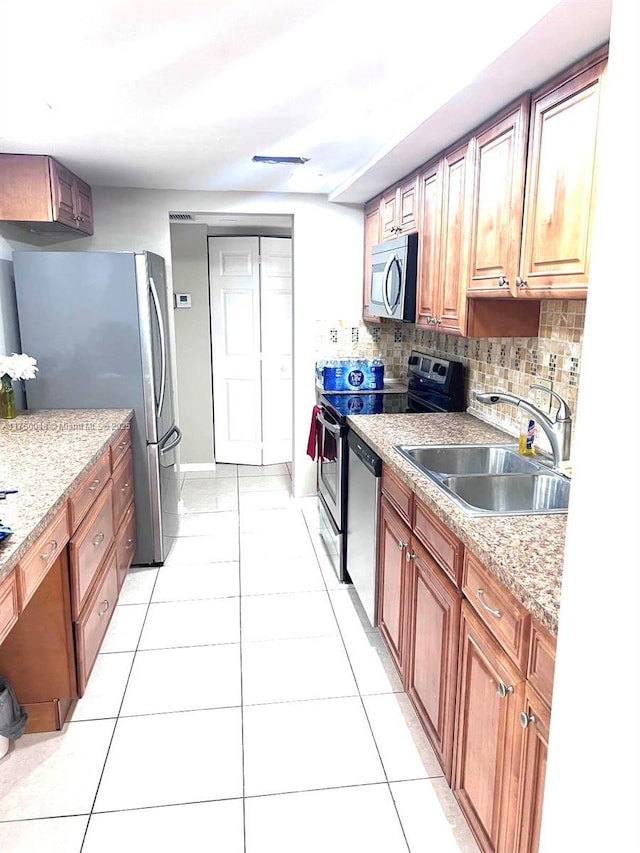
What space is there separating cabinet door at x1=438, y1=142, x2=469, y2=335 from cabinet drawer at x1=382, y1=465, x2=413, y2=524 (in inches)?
26.2

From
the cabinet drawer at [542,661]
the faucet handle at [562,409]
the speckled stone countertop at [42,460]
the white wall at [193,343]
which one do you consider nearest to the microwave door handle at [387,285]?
the faucet handle at [562,409]

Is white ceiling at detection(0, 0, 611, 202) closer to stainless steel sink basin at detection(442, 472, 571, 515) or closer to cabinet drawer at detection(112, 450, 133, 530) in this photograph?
stainless steel sink basin at detection(442, 472, 571, 515)

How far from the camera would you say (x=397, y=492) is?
89.0 inches

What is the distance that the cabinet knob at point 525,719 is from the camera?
49.7 inches

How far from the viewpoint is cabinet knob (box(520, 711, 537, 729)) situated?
1262 mm

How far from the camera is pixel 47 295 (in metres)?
3.08

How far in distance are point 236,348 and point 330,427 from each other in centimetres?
209

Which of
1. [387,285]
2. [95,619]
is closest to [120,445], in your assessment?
[95,619]

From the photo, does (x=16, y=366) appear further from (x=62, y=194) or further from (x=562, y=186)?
(x=562, y=186)

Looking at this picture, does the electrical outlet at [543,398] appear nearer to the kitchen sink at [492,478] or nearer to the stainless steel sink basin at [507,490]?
the kitchen sink at [492,478]

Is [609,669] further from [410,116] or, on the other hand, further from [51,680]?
[410,116]

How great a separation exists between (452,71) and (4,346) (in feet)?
7.85

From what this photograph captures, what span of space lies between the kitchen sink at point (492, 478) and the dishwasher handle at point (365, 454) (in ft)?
0.42

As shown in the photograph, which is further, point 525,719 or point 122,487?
point 122,487
